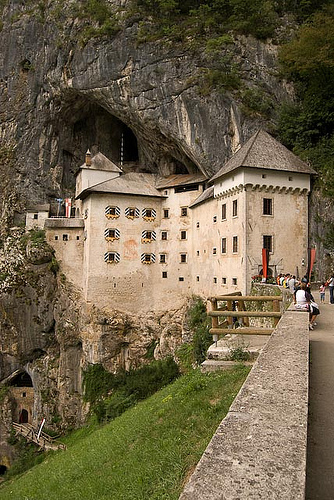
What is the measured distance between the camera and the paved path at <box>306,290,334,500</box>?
3.40 metres

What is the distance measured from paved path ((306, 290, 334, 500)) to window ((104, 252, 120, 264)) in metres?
26.7

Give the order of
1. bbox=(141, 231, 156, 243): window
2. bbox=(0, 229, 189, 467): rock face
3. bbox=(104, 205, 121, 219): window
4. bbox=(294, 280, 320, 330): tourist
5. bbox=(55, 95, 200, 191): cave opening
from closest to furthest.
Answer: bbox=(294, 280, 320, 330): tourist → bbox=(0, 229, 189, 467): rock face → bbox=(104, 205, 121, 219): window → bbox=(141, 231, 156, 243): window → bbox=(55, 95, 200, 191): cave opening

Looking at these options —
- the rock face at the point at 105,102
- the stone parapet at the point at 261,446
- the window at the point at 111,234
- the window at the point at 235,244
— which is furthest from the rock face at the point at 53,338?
the stone parapet at the point at 261,446

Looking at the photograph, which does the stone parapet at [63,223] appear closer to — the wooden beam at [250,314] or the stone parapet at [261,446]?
the wooden beam at [250,314]

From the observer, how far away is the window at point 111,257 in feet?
112

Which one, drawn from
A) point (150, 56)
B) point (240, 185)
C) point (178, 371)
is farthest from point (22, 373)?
point (150, 56)

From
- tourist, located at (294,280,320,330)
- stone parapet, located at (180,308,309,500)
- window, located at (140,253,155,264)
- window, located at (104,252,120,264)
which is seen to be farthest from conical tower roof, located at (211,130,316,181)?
stone parapet, located at (180,308,309,500)

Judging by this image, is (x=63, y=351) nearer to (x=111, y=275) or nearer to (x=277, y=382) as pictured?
(x=111, y=275)

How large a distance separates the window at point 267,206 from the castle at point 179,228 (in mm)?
71

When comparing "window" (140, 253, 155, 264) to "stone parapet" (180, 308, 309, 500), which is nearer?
"stone parapet" (180, 308, 309, 500)

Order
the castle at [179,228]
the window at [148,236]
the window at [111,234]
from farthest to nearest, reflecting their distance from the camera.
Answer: the window at [148,236], the window at [111,234], the castle at [179,228]

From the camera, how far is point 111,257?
34.3m

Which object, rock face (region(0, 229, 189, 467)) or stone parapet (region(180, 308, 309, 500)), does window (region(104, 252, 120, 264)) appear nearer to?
rock face (region(0, 229, 189, 467))

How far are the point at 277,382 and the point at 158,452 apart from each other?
327 cm
